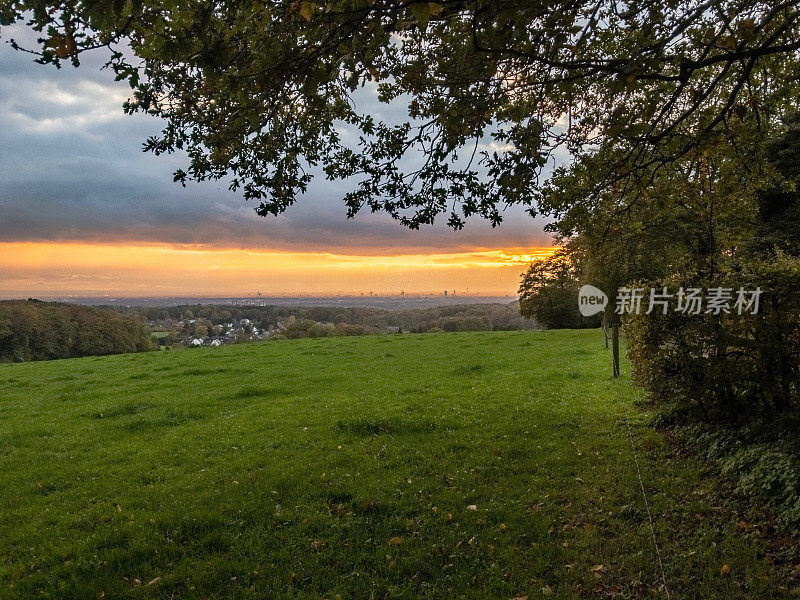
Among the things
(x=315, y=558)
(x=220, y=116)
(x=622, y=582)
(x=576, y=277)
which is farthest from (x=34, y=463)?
(x=576, y=277)

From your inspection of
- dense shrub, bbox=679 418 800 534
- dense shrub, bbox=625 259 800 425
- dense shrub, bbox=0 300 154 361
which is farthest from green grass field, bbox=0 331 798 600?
dense shrub, bbox=0 300 154 361

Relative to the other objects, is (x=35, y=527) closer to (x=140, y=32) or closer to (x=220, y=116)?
(x=220, y=116)

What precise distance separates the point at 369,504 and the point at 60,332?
51053 mm

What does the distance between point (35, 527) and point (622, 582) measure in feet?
22.6

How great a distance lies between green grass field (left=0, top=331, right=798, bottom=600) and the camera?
461cm

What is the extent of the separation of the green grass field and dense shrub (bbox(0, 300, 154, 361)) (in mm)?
38039

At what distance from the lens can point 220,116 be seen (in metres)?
5.01

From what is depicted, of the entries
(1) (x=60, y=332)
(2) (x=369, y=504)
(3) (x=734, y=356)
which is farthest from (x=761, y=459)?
(1) (x=60, y=332)

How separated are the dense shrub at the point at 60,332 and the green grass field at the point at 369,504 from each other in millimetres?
38039

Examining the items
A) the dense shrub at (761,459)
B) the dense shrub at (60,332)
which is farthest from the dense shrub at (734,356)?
the dense shrub at (60,332)

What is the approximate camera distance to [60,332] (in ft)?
148

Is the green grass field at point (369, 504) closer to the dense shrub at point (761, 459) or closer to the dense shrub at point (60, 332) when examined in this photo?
the dense shrub at point (761, 459)

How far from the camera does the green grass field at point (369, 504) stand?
461cm

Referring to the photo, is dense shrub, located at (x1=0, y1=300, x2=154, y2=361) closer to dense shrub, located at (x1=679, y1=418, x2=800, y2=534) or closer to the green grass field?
the green grass field
